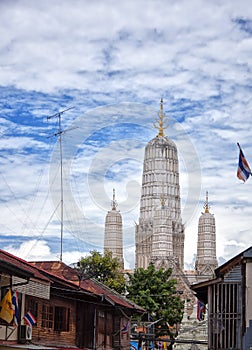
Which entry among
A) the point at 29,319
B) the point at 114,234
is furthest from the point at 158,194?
the point at 29,319

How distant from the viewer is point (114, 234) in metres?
125

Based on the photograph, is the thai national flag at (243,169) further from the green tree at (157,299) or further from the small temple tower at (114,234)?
the small temple tower at (114,234)

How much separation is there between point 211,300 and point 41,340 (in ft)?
28.5

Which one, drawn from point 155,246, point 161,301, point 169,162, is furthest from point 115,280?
point 169,162

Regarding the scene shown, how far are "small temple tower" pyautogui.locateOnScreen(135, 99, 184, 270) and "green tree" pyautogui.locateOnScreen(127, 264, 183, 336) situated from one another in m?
64.1

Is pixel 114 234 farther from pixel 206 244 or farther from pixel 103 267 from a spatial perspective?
pixel 103 267

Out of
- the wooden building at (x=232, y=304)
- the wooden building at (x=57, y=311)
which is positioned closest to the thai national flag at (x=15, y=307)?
the wooden building at (x=57, y=311)

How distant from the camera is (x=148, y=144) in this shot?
13362 cm

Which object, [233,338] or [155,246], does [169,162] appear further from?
[233,338]

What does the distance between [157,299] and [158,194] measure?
72051 mm

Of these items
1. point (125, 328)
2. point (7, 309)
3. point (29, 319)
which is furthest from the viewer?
point (125, 328)

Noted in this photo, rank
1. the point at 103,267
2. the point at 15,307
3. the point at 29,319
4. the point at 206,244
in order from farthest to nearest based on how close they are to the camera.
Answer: the point at 206,244
the point at 103,267
the point at 29,319
the point at 15,307

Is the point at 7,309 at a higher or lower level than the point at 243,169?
lower

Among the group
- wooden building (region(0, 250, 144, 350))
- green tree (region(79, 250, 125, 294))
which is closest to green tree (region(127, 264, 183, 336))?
green tree (region(79, 250, 125, 294))
